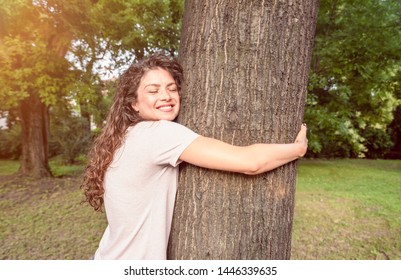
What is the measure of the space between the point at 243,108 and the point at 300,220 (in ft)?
19.0

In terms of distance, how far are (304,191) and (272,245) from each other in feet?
28.4

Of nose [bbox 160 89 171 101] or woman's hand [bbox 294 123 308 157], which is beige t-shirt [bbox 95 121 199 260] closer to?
nose [bbox 160 89 171 101]

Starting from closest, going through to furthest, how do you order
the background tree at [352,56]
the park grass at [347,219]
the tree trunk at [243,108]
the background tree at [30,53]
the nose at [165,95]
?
the tree trunk at [243,108] → the nose at [165,95] → the park grass at [347,219] → the background tree at [30,53] → the background tree at [352,56]

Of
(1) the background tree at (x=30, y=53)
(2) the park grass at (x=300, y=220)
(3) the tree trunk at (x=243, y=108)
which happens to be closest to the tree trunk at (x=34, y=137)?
(2) the park grass at (x=300, y=220)

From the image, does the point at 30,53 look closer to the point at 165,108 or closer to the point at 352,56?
the point at 165,108

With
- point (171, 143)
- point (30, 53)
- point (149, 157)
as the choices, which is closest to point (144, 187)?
point (149, 157)

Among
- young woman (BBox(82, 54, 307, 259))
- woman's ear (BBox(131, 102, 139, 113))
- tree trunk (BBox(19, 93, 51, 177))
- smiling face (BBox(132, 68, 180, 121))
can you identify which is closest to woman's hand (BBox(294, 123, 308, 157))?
young woman (BBox(82, 54, 307, 259))

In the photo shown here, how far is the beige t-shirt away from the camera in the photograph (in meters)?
1.73

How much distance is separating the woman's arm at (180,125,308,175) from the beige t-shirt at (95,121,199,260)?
54mm

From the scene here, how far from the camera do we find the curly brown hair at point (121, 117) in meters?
1.99

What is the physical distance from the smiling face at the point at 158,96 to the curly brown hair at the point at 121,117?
0.03m

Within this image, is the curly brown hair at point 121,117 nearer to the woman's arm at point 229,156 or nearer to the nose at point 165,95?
the nose at point 165,95

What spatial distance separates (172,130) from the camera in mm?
1736

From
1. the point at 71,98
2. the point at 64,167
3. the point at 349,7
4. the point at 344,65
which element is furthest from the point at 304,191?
the point at 64,167
